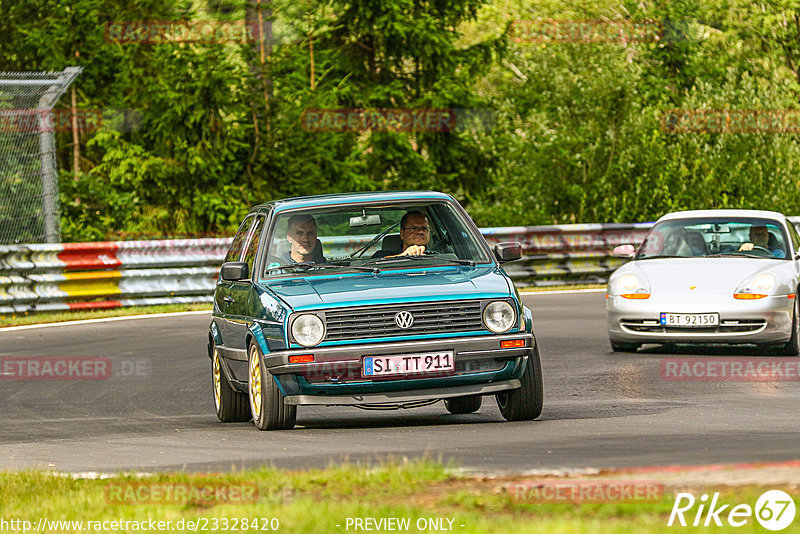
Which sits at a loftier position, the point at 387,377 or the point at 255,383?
the point at 387,377

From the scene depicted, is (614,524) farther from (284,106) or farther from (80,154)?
(80,154)

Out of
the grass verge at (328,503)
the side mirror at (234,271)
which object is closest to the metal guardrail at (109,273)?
the side mirror at (234,271)

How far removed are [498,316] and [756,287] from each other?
535cm

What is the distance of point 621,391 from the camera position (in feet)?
38.9

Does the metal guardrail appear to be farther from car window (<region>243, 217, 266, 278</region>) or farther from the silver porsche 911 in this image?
car window (<region>243, 217, 266, 278</region>)

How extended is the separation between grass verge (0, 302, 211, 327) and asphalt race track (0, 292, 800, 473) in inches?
188

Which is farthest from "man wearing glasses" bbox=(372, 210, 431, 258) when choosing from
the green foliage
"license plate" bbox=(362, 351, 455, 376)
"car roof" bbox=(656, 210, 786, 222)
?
the green foliage

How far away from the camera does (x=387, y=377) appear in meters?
9.41

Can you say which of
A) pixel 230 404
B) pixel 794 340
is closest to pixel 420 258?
pixel 230 404

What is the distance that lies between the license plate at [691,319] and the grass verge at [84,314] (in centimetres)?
962

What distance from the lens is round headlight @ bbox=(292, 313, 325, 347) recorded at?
9.48 m

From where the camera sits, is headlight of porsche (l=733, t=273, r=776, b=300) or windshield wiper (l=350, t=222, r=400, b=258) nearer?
windshield wiper (l=350, t=222, r=400, b=258)

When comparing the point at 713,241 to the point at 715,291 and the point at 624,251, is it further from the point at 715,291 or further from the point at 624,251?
the point at 715,291

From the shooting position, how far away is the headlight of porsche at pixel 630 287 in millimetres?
14602
